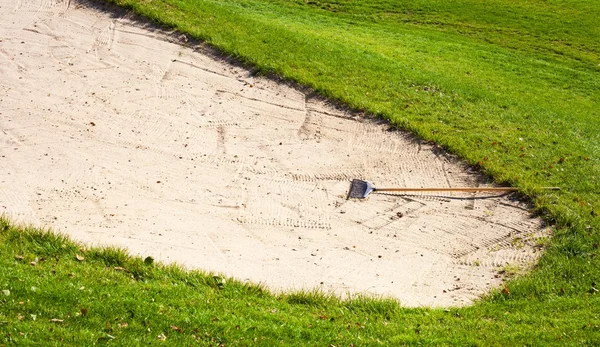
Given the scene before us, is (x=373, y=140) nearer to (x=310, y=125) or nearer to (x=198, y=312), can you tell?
(x=310, y=125)

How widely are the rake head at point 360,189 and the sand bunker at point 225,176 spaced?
→ 18cm

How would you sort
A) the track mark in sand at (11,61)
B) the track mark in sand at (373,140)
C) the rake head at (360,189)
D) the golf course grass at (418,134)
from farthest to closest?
1. the track mark in sand at (11,61)
2. the track mark in sand at (373,140)
3. the rake head at (360,189)
4. the golf course grass at (418,134)

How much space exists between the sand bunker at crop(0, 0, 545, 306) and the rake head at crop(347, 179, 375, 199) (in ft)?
0.59

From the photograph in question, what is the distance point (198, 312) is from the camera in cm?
906

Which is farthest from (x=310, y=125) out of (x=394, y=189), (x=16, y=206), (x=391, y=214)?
(x=16, y=206)

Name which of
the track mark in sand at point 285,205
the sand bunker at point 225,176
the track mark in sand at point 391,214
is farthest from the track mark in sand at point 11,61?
the track mark in sand at point 391,214

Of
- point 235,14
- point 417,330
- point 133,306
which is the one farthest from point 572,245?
point 235,14

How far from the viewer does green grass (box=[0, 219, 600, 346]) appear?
8.51 meters

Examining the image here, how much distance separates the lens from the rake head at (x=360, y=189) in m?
13.4

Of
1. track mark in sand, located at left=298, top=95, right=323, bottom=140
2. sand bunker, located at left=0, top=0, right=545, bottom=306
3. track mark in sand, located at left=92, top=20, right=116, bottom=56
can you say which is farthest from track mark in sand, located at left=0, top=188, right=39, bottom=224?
track mark in sand, located at left=92, top=20, right=116, bottom=56

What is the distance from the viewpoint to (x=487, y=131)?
15625 millimetres

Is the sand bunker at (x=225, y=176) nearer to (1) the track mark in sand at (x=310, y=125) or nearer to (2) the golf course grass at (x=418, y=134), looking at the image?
(1) the track mark in sand at (x=310, y=125)

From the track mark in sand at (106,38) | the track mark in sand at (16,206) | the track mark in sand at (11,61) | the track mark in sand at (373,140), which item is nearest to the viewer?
the track mark in sand at (16,206)

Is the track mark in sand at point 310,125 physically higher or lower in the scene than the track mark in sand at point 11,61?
higher
